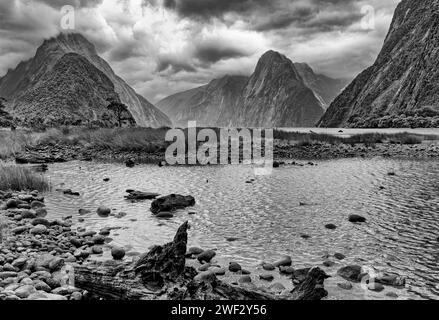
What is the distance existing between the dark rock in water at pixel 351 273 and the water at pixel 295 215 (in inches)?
7.5

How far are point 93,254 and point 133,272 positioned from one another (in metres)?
2.30

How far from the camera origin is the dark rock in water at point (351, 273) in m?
7.11

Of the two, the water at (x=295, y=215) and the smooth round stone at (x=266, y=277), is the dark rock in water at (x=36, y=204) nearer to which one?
the water at (x=295, y=215)

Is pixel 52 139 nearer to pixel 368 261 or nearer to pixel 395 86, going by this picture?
pixel 368 261

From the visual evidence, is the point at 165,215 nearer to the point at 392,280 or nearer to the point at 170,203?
the point at 170,203

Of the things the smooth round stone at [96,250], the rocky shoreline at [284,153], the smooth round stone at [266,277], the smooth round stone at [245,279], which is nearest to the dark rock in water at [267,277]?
the smooth round stone at [266,277]

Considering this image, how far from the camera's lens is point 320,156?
104ft

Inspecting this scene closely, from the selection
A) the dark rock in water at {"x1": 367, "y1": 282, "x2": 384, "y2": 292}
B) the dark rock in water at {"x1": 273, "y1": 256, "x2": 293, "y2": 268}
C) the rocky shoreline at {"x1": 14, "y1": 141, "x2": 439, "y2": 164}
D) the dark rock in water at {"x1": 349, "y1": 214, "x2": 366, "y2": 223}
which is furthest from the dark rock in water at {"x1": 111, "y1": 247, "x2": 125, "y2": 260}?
the rocky shoreline at {"x1": 14, "y1": 141, "x2": 439, "y2": 164}

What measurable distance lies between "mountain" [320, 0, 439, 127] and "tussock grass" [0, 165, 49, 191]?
89249 mm


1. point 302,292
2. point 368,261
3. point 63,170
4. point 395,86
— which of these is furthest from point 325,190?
point 395,86

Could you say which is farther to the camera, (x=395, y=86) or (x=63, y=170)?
(x=395, y=86)

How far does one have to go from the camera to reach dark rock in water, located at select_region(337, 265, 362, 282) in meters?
7.11

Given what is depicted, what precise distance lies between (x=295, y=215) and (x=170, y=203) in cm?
442

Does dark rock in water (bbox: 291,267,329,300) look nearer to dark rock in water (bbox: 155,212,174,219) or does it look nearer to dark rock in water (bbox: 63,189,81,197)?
dark rock in water (bbox: 155,212,174,219)
